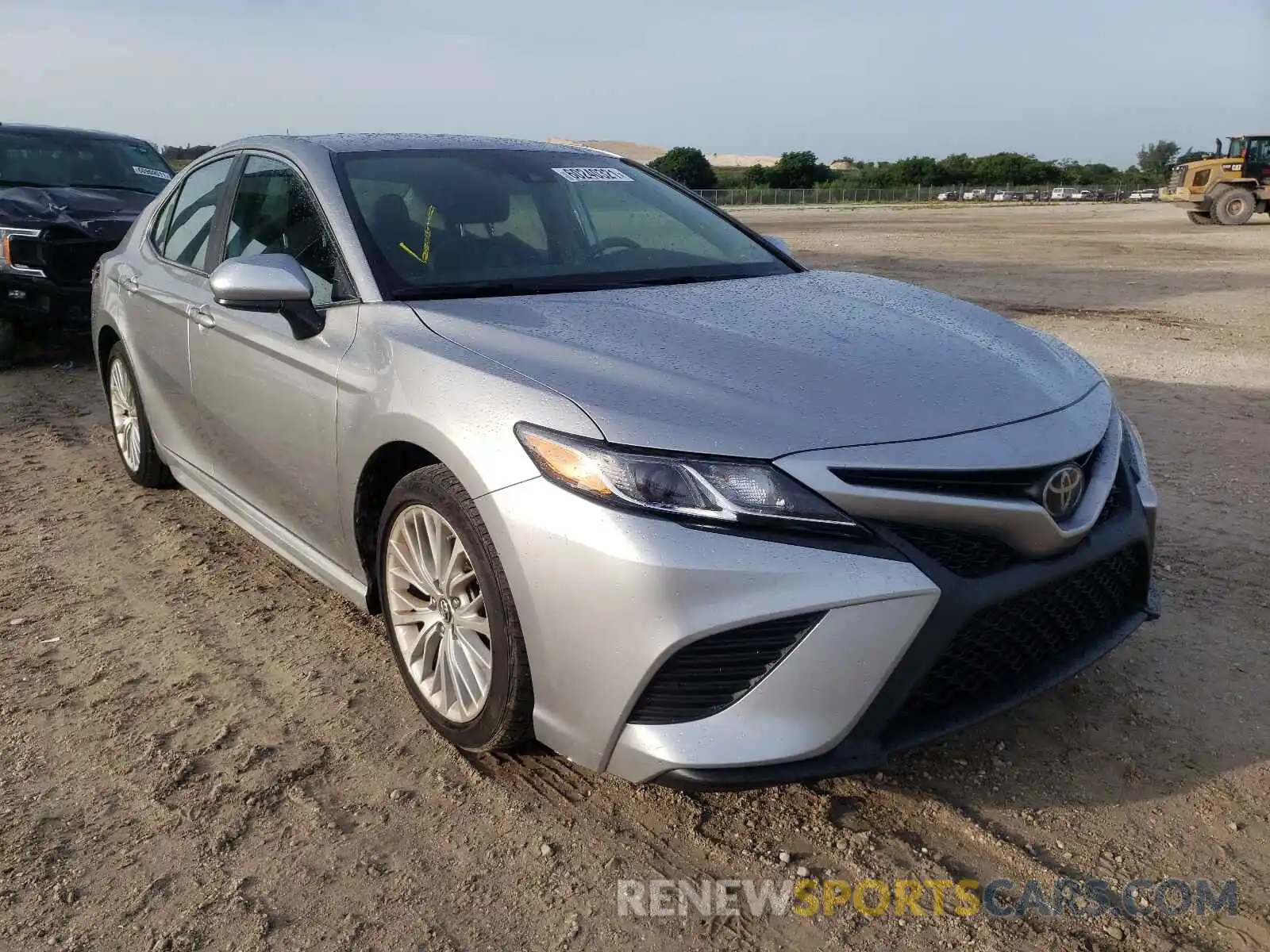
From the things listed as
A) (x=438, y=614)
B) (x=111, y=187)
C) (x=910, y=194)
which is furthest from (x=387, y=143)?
(x=910, y=194)

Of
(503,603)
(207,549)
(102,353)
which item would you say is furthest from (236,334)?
(102,353)

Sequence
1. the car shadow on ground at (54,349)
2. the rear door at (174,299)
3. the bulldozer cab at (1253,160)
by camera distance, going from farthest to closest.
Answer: the bulldozer cab at (1253,160)
the car shadow on ground at (54,349)
the rear door at (174,299)

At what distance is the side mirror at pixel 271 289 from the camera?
2.92 metres

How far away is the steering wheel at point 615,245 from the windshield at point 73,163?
659 cm

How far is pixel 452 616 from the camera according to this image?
8.80ft

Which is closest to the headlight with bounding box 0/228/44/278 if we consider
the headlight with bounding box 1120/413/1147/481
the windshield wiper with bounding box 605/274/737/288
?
the windshield wiper with bounding box 605/274/737/288

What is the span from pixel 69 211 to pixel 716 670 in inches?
306

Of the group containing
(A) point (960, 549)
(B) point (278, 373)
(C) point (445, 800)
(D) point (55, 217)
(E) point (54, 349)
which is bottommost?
(E) point (54, 349)

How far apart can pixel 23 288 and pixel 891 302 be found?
23.0ft

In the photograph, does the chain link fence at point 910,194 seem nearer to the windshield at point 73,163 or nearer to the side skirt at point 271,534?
the windshield at point 73,163

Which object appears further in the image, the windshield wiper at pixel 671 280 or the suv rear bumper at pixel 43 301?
the suv rear bumper at pixel 43 301

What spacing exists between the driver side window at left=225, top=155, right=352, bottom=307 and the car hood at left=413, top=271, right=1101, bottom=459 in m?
0.44

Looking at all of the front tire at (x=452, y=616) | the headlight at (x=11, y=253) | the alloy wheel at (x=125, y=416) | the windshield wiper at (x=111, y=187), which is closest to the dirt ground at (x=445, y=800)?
the front tire at (x=452, y=616)

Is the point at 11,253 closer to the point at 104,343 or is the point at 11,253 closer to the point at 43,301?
the point at 43,301
